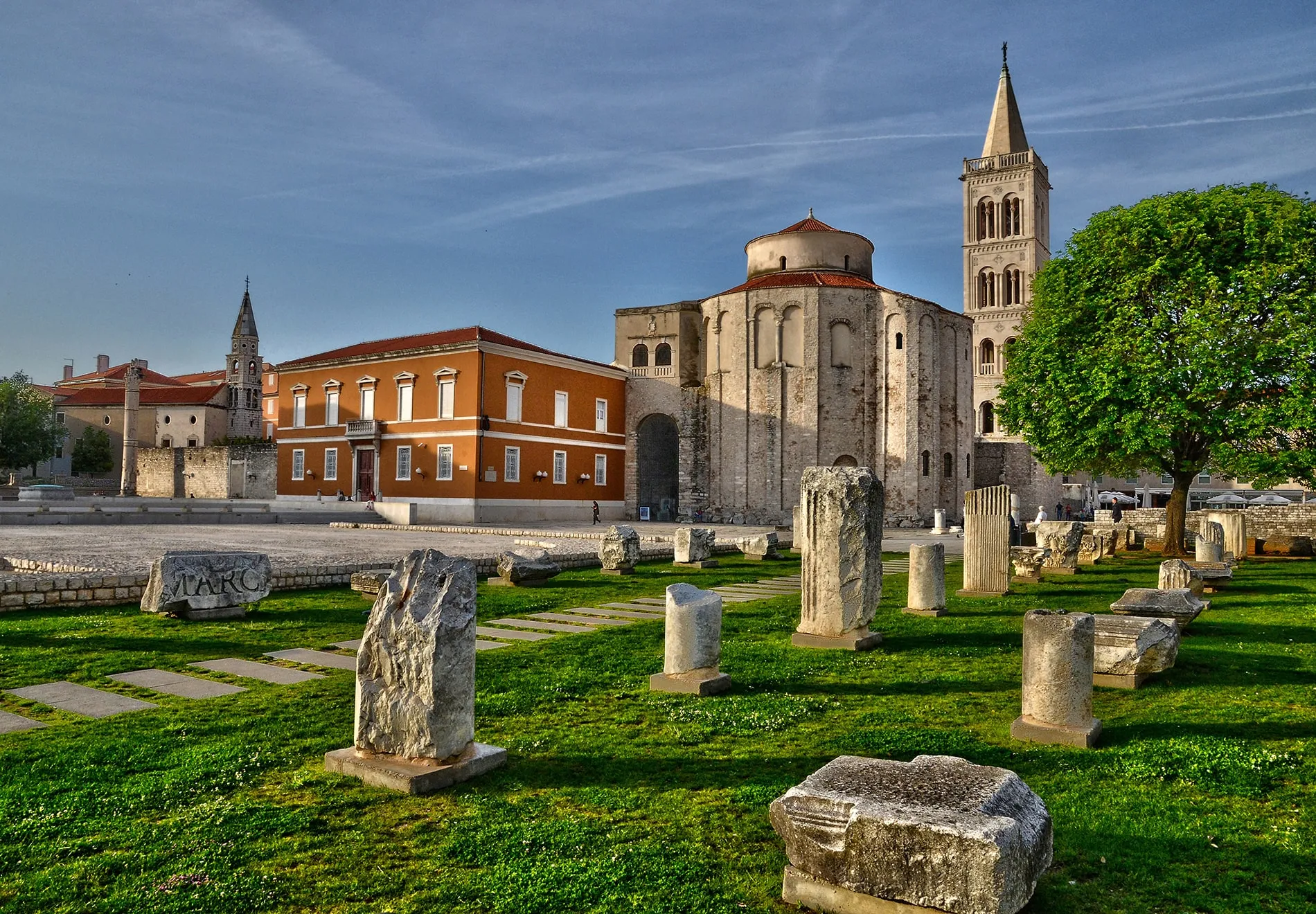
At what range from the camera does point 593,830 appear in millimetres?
3900

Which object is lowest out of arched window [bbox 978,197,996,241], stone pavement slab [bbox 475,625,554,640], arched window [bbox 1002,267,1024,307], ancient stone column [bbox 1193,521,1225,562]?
stone pavement slab [bbox 475,625,554,640]

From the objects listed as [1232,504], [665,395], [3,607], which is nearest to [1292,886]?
[3,607]

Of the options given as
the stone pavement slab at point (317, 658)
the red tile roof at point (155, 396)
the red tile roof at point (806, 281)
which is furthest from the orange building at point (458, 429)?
the red tile roof at point (155, 396)

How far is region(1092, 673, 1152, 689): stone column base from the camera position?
23.0 feet

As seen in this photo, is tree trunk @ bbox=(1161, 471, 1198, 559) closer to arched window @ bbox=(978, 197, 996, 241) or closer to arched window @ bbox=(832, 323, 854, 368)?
arched window @ bbox=(832, 323, 854, 368)

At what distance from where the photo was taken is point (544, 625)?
9938mm

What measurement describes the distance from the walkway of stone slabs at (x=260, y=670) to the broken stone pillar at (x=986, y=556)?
4.94m

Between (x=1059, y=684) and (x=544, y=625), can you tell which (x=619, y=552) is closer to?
(x=544, y=625)

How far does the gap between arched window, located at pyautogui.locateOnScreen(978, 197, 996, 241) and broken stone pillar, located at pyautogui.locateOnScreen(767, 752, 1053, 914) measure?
2706 inches

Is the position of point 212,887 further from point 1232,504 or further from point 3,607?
point 1232,504

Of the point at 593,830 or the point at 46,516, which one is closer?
the point at 593,830

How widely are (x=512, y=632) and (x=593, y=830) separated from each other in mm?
5687

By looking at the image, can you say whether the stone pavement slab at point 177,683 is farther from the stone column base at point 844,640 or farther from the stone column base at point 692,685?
the stone column base at point 844,640

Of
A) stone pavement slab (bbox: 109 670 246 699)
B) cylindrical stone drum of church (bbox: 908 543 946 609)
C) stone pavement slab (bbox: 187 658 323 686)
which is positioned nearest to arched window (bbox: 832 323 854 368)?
cylindrical stone drum of church (bbox: 908 543 946 609)
